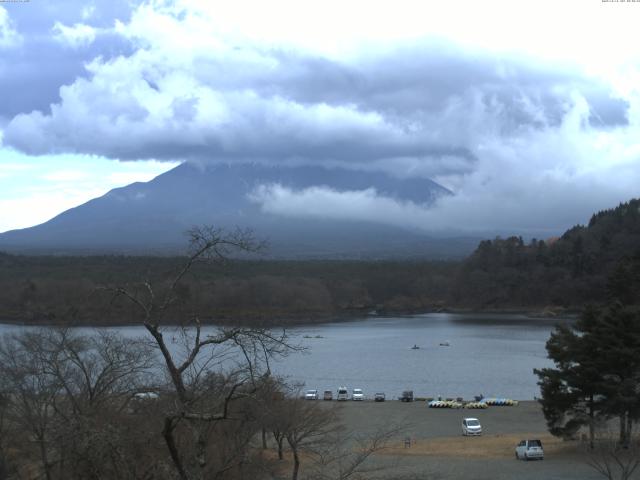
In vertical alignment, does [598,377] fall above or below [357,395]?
above

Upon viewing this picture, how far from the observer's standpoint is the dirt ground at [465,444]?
18.9m

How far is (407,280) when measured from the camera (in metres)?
120

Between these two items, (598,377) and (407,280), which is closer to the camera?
(598,377)

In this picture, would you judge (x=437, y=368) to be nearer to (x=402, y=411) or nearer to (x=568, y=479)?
(x=402, y=411)

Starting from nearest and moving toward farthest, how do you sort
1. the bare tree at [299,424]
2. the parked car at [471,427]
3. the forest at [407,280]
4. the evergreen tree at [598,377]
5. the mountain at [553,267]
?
the bare tree at [299,424]
the evergreen tree at [598,377]
the parked car at [471,427]
the forest at [407,280]
the mountain at [553,267]

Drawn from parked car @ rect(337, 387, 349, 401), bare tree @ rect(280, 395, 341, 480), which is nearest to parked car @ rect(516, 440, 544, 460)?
bare tree @ rect(280, 395, 341, 480)

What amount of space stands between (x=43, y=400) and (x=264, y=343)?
9.61 meters

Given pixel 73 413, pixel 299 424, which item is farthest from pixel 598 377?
pixel 73 413

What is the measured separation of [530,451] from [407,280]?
99.3 m

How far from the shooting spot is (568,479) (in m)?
17.5

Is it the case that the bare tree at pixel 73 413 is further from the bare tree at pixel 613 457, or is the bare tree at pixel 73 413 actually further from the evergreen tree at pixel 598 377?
the evergreen tree at pixel 598 377

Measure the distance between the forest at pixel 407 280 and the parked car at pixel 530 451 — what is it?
194ft

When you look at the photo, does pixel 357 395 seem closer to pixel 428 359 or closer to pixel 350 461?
pixel 428 359

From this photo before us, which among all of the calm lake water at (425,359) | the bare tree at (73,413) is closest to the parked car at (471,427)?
the calm lake water at (425,359)
